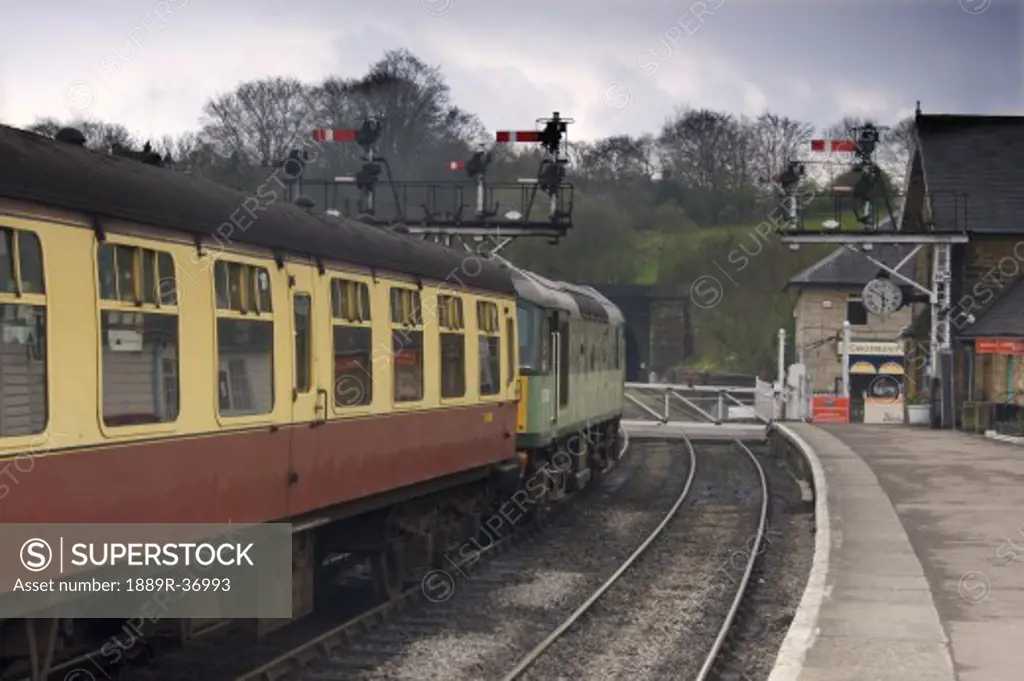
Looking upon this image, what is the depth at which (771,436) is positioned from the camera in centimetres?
3706

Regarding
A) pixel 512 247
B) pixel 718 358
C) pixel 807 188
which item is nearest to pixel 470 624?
pixel 512 247

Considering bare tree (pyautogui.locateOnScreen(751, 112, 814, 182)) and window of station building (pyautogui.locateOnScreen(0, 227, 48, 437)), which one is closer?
window of station building (pyautogui.locateOnScreen(0, 227, 48, 437))

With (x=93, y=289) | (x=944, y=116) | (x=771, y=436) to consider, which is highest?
(x=944, y=116)

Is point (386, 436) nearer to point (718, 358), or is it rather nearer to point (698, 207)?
point (718, 358)

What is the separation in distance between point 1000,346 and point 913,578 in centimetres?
2341

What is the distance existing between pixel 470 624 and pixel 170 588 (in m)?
4.50

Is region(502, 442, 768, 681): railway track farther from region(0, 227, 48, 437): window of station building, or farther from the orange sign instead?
the orange sign

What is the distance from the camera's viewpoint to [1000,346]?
3453 centimetres

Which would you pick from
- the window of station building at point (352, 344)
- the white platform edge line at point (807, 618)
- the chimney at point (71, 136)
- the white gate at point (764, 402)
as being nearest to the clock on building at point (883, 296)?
the white gate at point (764, 402)

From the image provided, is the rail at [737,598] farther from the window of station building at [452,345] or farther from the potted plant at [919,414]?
the potted plant at [919,414]

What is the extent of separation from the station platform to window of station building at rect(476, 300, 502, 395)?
3.53m

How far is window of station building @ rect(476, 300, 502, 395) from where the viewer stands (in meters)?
13.9

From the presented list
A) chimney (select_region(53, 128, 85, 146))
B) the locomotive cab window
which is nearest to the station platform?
the locomotive cab window

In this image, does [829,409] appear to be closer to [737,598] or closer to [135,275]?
[737,598]
